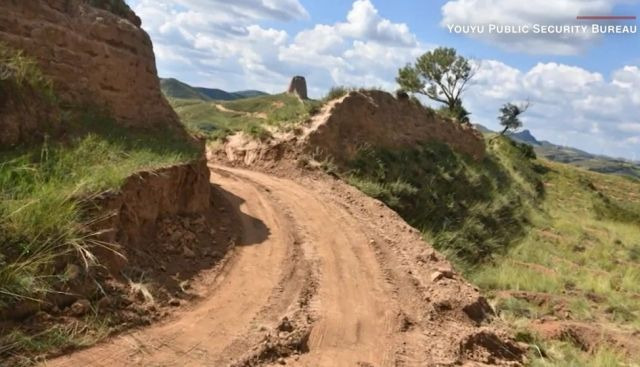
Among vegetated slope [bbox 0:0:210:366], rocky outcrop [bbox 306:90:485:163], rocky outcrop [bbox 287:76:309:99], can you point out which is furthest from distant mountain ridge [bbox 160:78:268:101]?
vegetated slope [bbox 0:0:210:366]

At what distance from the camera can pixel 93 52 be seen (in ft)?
26.1

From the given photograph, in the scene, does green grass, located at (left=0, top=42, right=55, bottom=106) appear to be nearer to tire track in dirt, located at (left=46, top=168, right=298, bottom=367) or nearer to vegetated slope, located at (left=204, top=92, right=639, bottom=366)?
tire track in dirt, located at (left=46, top=168, right=298, bottom=367)

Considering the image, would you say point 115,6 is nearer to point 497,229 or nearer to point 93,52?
point 93,52

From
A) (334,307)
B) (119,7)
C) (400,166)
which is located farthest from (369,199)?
(119,7)

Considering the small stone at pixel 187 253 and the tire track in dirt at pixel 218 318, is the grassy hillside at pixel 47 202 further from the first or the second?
the small stone at pixel 187 253

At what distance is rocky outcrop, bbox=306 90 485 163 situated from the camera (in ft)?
44.0

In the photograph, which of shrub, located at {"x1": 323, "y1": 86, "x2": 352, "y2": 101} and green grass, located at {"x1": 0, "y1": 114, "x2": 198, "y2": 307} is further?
shrub, located at {"x1": 323, "y1": 86, "x2": 352, "y2": 101}

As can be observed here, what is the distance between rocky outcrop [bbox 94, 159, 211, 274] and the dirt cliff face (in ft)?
4.81

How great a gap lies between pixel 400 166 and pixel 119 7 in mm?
7931

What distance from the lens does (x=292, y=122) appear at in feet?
45.2

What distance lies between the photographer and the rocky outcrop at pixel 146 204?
17.2 feet

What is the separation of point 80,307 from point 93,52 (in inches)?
188

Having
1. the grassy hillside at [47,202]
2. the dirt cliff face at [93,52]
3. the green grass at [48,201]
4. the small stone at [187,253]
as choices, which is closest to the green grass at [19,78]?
the grassy hillside at [47,202]

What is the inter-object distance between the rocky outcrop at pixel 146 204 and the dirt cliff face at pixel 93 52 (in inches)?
57.7
